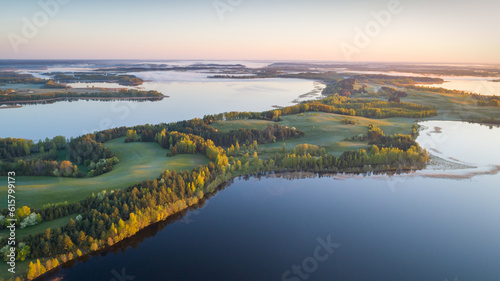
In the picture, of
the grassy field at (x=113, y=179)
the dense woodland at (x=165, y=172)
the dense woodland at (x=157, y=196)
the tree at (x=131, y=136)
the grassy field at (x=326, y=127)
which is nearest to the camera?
the dense woodland at (x=157, y=196)

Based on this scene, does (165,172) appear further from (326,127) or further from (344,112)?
(344,112)

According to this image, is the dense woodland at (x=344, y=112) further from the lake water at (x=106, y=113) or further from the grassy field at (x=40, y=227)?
the grassy field at (x=40, y=227)

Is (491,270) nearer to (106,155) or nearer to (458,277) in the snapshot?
(458,277)

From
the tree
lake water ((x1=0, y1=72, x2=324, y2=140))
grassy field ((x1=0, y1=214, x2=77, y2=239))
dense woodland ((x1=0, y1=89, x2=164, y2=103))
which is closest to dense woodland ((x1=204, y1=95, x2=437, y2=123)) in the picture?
lake water ((x1=0, y1=72, x2=324, y2=140))

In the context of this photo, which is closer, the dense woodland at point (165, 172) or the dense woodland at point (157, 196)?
the dense woodland at point (157, 196)

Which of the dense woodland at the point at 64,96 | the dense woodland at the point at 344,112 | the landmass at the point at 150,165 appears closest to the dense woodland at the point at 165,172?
the landmass at the point at 150,165

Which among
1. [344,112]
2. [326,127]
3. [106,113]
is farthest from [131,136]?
[344,112]

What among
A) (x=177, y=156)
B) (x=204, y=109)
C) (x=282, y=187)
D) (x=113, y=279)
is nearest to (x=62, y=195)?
(x=113, y=279)
